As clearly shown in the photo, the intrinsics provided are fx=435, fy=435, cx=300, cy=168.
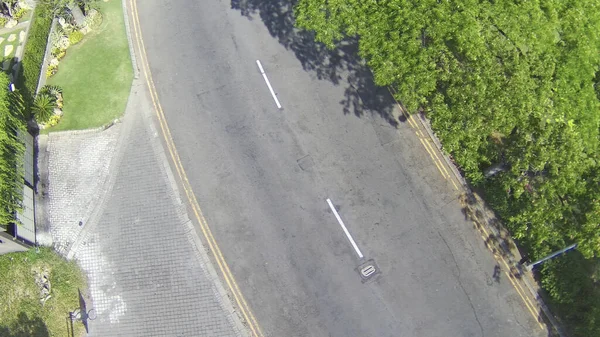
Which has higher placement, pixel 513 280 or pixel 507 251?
pixel 507 251

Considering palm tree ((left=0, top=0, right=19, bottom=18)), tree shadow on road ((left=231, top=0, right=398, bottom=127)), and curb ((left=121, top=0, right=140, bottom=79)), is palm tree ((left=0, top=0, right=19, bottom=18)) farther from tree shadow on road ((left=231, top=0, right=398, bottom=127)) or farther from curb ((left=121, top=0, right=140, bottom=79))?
tree shadow on road ((left=231, top=0, right=398, bottom=127))

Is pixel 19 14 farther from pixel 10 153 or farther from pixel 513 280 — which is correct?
pixel 513 280

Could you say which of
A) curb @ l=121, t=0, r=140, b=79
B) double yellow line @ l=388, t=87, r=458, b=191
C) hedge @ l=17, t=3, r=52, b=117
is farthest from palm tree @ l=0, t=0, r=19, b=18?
double yellow line @ l=388, t=87, r=458, b=191

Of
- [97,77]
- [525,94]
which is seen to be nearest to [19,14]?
[97,77]

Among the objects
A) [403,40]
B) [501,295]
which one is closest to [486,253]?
[501,295]

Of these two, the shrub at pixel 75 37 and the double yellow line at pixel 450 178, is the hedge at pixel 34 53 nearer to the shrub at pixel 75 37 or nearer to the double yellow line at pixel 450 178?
the shrub at pixel 75 37

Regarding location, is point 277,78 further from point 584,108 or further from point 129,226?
point 584,108

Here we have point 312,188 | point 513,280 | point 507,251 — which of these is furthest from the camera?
point 312,188
